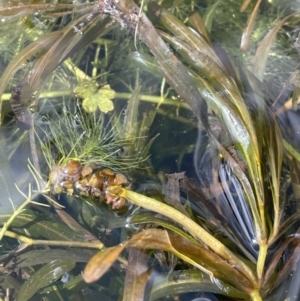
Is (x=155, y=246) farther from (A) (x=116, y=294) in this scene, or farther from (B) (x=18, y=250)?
(B) (x=18, y=250)

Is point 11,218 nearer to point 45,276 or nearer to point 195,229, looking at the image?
point 45,276

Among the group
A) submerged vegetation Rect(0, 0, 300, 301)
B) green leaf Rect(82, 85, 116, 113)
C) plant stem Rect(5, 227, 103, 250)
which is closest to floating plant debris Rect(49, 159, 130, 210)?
submerged vegetation Rect(0, 0, 300, 301)

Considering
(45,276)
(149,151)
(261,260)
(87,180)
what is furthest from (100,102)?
(261,260)

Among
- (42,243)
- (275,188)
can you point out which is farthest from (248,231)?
(42,243)

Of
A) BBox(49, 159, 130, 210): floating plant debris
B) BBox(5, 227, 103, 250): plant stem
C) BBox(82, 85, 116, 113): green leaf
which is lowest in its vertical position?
BBox(5, 227, 103, 250): plant stem

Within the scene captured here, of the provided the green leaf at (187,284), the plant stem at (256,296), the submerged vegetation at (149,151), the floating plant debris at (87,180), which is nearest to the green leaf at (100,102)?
the submerged vegetation at (149,151)

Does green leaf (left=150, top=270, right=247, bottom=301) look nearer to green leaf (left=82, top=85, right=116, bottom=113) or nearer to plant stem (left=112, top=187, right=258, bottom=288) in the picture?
plant stem (left=112, top=187, right=258, bottom=288)
